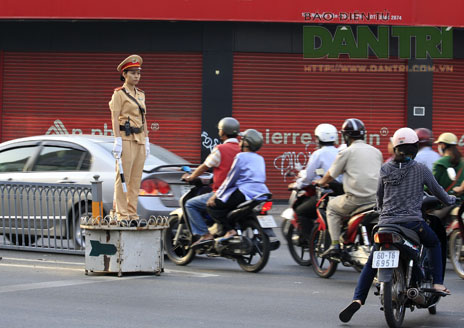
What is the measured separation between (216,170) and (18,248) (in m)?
3.24

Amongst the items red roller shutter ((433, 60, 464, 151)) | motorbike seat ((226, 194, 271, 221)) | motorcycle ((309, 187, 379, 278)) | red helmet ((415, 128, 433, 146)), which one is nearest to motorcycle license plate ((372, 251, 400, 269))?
motorcycle ((309, 187, 379, 278))

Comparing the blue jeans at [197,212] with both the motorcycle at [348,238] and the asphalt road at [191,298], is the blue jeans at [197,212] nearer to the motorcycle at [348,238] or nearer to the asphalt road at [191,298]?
the asphalt road at [191,298]

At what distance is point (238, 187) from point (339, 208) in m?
1.26

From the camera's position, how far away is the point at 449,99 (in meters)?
22.1

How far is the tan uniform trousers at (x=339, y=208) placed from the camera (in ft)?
30.9

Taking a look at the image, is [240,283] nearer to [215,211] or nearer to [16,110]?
[215,211]

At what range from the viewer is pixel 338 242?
9.54m

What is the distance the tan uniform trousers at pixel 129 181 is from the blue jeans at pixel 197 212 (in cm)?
64

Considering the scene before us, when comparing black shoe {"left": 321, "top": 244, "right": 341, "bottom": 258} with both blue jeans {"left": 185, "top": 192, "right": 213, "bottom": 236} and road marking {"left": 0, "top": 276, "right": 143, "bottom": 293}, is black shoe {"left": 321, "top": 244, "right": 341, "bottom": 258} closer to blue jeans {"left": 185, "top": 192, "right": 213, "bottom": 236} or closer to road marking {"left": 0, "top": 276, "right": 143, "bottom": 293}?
blue jeans {"left": 185, "top": 192, "right": 213, "bottom": 236}

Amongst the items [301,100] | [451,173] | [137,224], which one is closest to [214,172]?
[137,224]

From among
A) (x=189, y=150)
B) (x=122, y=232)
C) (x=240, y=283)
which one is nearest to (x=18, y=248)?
(x=122, y=232)

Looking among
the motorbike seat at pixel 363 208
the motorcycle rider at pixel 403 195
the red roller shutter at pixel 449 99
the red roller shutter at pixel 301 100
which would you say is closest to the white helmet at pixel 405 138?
the motorcycle rider at pixel 403 195

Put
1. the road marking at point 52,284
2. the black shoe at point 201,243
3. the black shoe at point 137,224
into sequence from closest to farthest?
the road marking at point 52,284
the black shoe at point 137,224
the black shoe at point 201,243

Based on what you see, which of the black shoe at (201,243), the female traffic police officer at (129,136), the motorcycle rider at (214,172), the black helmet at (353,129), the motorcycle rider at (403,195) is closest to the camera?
the motorcycle rider at (403,195)
